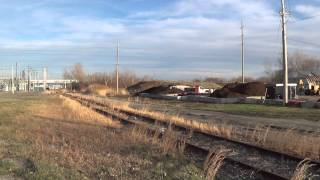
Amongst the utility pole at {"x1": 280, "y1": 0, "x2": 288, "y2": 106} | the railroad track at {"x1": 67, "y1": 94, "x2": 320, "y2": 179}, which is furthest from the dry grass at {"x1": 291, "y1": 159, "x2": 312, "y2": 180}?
the utility pole at {"x1": 280, "y1": 0, "x2": 288, "y2": 106}

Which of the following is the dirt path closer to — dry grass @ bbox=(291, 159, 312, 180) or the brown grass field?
the brown grass field

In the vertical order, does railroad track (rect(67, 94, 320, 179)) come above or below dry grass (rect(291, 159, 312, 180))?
below

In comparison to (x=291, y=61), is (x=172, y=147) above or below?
below

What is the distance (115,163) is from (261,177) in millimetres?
3298

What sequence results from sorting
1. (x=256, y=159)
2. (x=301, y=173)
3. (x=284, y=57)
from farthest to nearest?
(x=284, y=57) → (x=256, y=159) → (x=301, y=173)

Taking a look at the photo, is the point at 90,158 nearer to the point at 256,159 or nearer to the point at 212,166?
the point at 212,166

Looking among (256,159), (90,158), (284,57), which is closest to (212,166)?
(256,159)

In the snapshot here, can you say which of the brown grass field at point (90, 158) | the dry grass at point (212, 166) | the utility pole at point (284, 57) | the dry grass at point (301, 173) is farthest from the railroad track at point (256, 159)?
the utility pole at point (284, 57)

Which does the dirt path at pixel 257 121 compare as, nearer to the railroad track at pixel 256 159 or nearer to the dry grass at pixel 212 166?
the railroad track at pixel 256 159

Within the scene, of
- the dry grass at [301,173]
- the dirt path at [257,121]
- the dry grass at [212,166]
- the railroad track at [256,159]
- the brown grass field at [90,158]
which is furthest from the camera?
the dirt path at [257,121]

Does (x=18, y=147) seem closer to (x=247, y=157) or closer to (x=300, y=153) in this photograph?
(x=247, y=157)

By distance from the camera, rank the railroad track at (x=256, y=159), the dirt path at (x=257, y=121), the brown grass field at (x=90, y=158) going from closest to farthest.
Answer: the brown grass field at (x=90, y=158)
the railroad track at (x=256, y=159)
the dirt path at (x=257, y=121)

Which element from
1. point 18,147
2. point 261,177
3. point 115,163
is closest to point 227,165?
point 261,177

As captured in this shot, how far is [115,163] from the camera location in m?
11.9
